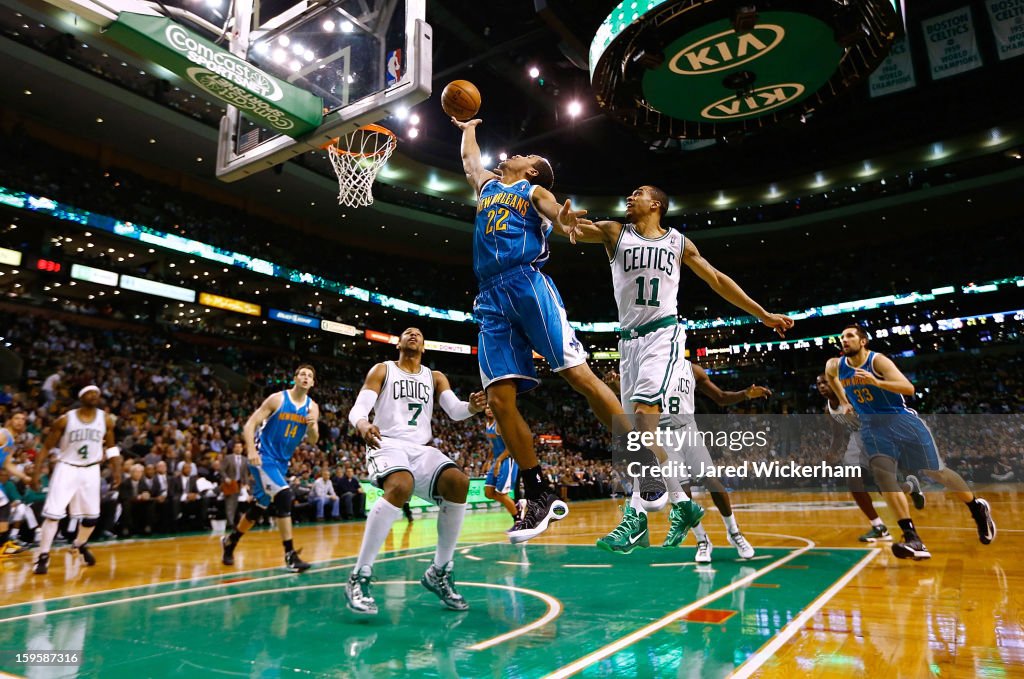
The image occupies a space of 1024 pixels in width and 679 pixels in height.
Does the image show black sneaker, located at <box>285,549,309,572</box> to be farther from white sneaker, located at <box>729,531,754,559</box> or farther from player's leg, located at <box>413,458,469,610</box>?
white sneaker, located at <box>729,531,754,559</box>

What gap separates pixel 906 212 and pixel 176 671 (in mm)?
35799

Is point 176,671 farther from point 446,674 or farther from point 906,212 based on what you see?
point 906,212

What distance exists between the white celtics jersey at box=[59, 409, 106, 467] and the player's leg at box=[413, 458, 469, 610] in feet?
16.1

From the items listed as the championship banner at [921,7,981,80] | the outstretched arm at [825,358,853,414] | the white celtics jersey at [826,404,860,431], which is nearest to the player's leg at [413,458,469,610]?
the outstretched arm at [825,358,853,414]

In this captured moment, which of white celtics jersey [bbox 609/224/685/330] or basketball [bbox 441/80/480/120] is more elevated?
basketball [bbox 441/80/480/120]

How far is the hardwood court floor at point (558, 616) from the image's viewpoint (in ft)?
9.70

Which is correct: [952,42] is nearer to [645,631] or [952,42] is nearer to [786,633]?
[786,633]

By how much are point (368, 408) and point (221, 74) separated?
119 inches

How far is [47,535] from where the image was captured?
6883 mm

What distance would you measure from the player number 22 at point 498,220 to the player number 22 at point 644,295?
116cm

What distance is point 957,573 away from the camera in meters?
5.27

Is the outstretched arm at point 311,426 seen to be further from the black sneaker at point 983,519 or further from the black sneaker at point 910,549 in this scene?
the black sneaker at point 983,519

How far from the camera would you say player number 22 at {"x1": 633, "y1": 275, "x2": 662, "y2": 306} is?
14.4 feet

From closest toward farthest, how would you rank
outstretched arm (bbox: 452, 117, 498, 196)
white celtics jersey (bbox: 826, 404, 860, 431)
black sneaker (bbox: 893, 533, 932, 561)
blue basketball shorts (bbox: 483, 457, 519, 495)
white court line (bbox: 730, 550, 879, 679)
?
white court line (bbox: 730, 550, 879, 679)
outstretched arm (bbox: 452, 117, 498, 196)
black sneaker (bbox: 893, 533, 932, 561)
white celtics jersey (bbox: 826, 404, 860, 431)
blue basketball shorts (bbox: 483, 457, 519, 495)
